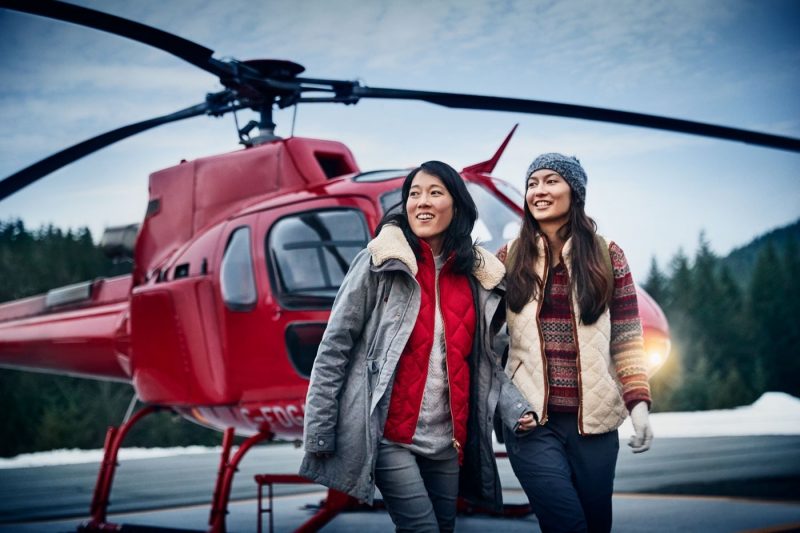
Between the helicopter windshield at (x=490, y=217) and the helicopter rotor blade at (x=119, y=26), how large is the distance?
1201 millimetres

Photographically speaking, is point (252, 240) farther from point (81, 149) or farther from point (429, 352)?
point (429, 352)

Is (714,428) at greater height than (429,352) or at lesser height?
lesser

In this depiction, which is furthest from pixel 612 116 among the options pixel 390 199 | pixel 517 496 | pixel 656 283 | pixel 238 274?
pixel 656 283

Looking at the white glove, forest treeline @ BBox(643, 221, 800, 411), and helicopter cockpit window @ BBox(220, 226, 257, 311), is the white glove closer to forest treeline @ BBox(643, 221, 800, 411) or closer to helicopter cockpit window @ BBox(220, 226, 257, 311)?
helicopter cockpit window @ BBox(220, 226, 257, 311)

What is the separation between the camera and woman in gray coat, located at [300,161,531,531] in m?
2.33

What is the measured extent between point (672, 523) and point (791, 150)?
7.07ft

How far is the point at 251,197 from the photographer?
5.52 m

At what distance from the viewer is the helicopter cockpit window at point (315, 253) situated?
448 cm

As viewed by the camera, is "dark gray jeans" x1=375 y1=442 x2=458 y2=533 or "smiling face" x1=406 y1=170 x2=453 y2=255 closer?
"dark gray jeans" x1=375 y1=442 x2=458 y2=533

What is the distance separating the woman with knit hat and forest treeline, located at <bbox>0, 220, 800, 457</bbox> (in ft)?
100

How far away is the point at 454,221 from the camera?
2.60 metres

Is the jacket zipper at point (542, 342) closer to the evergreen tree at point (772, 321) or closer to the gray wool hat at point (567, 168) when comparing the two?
the gray wool hat at point (567, 168)

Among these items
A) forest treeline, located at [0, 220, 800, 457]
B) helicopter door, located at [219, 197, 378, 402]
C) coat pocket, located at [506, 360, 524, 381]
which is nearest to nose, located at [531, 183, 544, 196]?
coat pocket, located at [506, 360, 524, 381]

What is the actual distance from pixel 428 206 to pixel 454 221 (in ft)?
0.40
